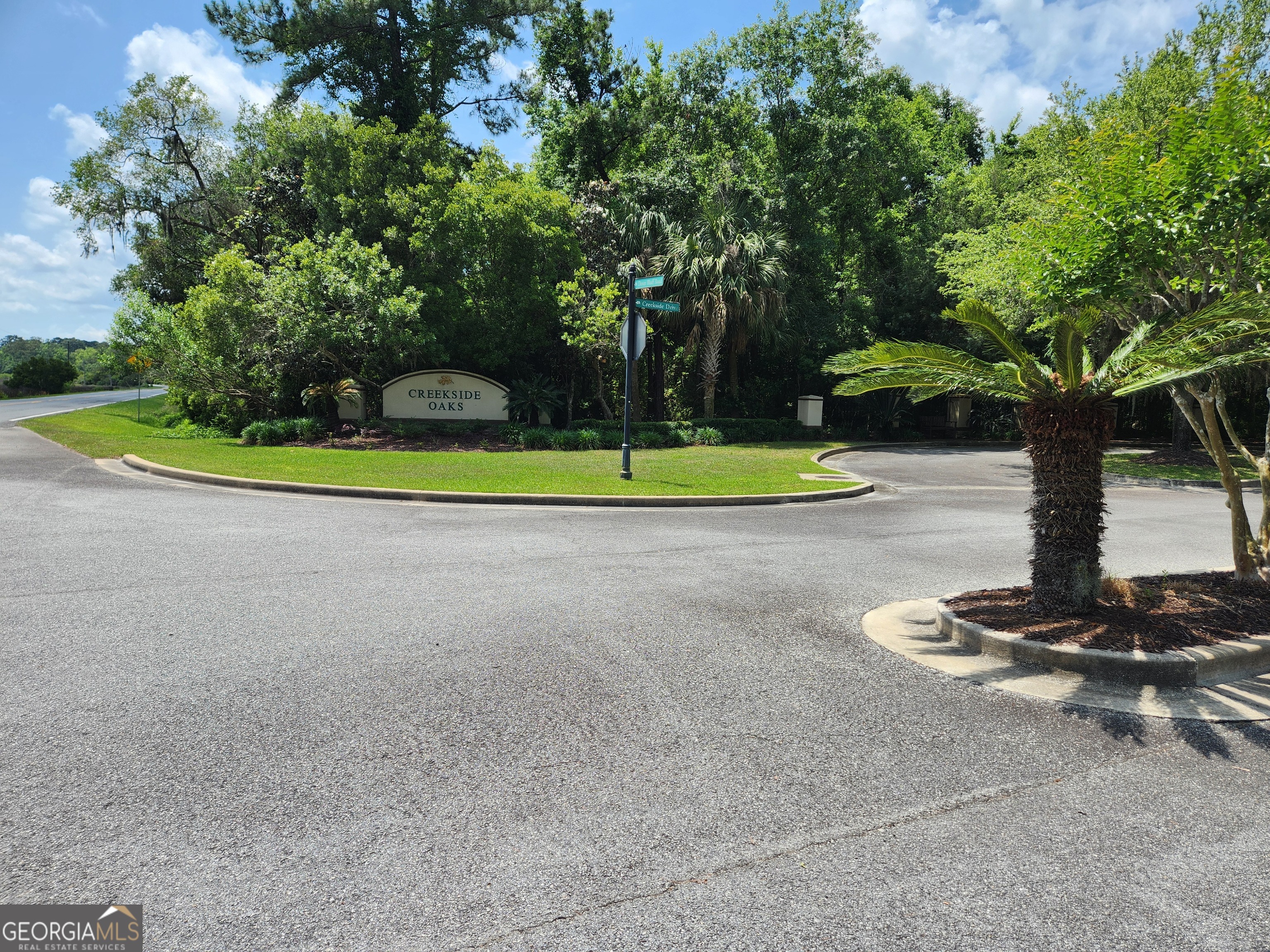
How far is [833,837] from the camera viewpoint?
9.16 feet

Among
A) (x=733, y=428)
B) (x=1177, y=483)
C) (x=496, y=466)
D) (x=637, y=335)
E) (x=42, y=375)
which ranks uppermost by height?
(x=42, y=375)

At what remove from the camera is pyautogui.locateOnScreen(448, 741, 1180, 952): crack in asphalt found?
2299 millimetres

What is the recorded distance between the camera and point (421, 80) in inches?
1195

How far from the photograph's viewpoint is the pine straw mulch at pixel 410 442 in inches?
783

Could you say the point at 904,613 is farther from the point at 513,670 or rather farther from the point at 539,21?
the point at 539,21

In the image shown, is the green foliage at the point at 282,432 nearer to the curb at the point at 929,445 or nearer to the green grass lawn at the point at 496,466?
the green grass lawn at the point at 496,466

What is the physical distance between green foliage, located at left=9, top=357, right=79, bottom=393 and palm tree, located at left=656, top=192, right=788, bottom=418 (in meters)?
47.4

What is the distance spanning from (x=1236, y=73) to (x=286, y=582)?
832 cm

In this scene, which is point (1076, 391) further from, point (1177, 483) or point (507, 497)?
point (1177, 483)

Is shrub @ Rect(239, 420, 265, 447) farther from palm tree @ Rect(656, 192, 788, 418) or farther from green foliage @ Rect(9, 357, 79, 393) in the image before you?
green foliage @ Rect(9, 357, 79, 393)

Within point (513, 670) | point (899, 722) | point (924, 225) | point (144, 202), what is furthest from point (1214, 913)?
point (144, 202)

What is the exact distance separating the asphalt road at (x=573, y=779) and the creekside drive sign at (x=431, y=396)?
54.2 feet

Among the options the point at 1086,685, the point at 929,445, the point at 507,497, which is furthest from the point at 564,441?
the point at 1086,685

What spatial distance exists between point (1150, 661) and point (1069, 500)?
1.16 meters
